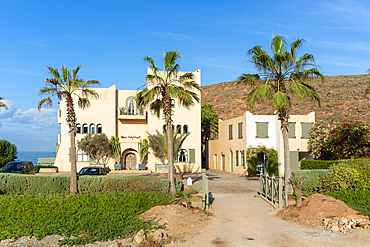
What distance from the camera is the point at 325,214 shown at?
1110 centimetres

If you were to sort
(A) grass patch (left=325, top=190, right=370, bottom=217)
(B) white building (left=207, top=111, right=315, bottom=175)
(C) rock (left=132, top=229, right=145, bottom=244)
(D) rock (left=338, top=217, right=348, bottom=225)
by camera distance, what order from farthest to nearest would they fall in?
(B) white building (left=207, top=111, right=315, bottom=175), (A) grass patch (left=325, top=190, right=370, bottom=217), (D) rock (left=338, top=217, right=348, bottom=225), (C) rock (left=132, top=229, right=145, bottom=244)

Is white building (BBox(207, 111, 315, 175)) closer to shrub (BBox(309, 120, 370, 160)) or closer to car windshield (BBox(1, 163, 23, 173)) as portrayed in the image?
shrub (BBox(309, 120, 370, 160))

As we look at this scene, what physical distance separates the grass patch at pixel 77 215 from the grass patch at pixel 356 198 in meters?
7.26

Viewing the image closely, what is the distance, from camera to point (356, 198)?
1430cm

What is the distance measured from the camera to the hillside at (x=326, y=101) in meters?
51.5

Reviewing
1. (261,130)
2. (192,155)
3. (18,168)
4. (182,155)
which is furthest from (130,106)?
(18,168)

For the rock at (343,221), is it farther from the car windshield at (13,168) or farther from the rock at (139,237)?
the car windshield at (13,168)

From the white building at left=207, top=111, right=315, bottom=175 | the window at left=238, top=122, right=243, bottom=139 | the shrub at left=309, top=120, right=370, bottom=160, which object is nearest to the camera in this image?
the shrub at left=309, top=120, right=370, bottom=160

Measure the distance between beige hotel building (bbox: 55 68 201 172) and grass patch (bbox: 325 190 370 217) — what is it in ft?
69.5

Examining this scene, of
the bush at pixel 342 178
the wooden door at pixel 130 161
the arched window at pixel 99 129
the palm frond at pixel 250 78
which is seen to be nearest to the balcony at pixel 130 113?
the arched window at pixel 99 129

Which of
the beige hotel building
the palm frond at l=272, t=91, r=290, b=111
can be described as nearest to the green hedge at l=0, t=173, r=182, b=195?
the palm frond at l=272, t=91, r=290, b=111

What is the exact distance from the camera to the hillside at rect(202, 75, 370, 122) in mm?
51500

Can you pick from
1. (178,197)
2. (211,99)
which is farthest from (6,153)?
(211,99)

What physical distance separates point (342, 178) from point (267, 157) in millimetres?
14382
